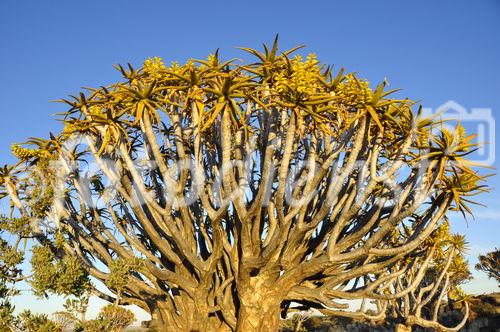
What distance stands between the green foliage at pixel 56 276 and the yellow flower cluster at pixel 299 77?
7763 millimetres

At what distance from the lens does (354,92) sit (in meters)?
13.9

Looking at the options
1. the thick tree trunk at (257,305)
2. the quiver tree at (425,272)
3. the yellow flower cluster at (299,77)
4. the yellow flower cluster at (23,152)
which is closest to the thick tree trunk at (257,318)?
the thick tree trunk at (257,305)

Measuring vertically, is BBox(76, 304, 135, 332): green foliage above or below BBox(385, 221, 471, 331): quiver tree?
below

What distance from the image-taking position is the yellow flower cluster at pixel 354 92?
511 inches

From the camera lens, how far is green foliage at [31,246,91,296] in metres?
13.0

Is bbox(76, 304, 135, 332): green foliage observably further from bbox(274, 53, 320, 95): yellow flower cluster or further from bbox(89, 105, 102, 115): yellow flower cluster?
bbox(274, 53, 320, 95): yellow flower cluster

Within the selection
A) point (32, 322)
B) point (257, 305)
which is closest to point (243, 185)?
point (257, 305)

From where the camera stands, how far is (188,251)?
14273 mm

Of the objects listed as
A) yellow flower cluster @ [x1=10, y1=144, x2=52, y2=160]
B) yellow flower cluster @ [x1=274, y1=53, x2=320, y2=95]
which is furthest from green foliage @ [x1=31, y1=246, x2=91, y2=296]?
yellow flower cluster @ [x1=274, y1=53, x2=320, y2=95]

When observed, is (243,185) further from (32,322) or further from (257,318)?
(32,322)

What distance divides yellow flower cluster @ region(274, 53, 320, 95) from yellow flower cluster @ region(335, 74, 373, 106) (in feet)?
2.93

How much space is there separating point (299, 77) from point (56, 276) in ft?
28.6

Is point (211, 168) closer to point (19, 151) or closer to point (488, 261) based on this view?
point (19, 151)

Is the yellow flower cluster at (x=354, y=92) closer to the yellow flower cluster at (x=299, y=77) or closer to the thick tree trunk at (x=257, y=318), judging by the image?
the yellow flower cluster at (x=299, y=77)
